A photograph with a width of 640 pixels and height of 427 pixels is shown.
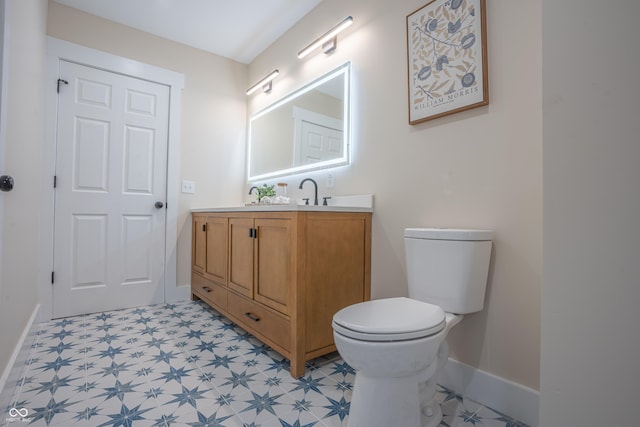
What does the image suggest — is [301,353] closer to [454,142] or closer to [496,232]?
[496,232]

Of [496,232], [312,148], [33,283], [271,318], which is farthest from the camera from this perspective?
[312,148]

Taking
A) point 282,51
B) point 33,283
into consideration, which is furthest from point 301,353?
point 282,51

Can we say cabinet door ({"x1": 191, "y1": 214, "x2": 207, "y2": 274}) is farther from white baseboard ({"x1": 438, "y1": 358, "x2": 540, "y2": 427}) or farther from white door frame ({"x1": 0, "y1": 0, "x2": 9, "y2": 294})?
white baseboard ({"x1": 438, "y1": 358, "x2": 540, "y2": 427})

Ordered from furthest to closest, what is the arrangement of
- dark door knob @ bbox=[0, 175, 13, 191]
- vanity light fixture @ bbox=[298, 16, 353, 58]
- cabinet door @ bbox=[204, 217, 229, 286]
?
cabinet door @ bbox=[204, 217, 229, 286] → vanity light fixture @ bbox=[298, 16, 353, 58] → dark door knob @ bbox=[0, 175, 13, 191]

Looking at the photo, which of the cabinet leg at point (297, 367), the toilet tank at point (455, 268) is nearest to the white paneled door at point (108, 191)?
the cabinet leg at point (297, 367)

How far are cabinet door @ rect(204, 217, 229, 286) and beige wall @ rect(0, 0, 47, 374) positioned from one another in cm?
105

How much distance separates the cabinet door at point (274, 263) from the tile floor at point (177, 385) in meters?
0.35

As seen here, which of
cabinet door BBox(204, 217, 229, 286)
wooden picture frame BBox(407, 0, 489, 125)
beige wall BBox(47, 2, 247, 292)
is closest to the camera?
wooden picture frame BBox(407, 0, 489, 125)

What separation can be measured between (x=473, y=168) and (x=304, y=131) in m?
1.40

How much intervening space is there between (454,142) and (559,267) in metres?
0.84

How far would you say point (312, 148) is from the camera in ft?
7.62

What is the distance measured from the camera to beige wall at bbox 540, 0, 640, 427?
0.66 m

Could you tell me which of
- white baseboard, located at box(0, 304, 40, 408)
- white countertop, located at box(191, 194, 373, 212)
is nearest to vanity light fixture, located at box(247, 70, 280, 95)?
white countertop, located at box(191, 194, 373, 212)

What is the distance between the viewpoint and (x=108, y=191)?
8.04ft
